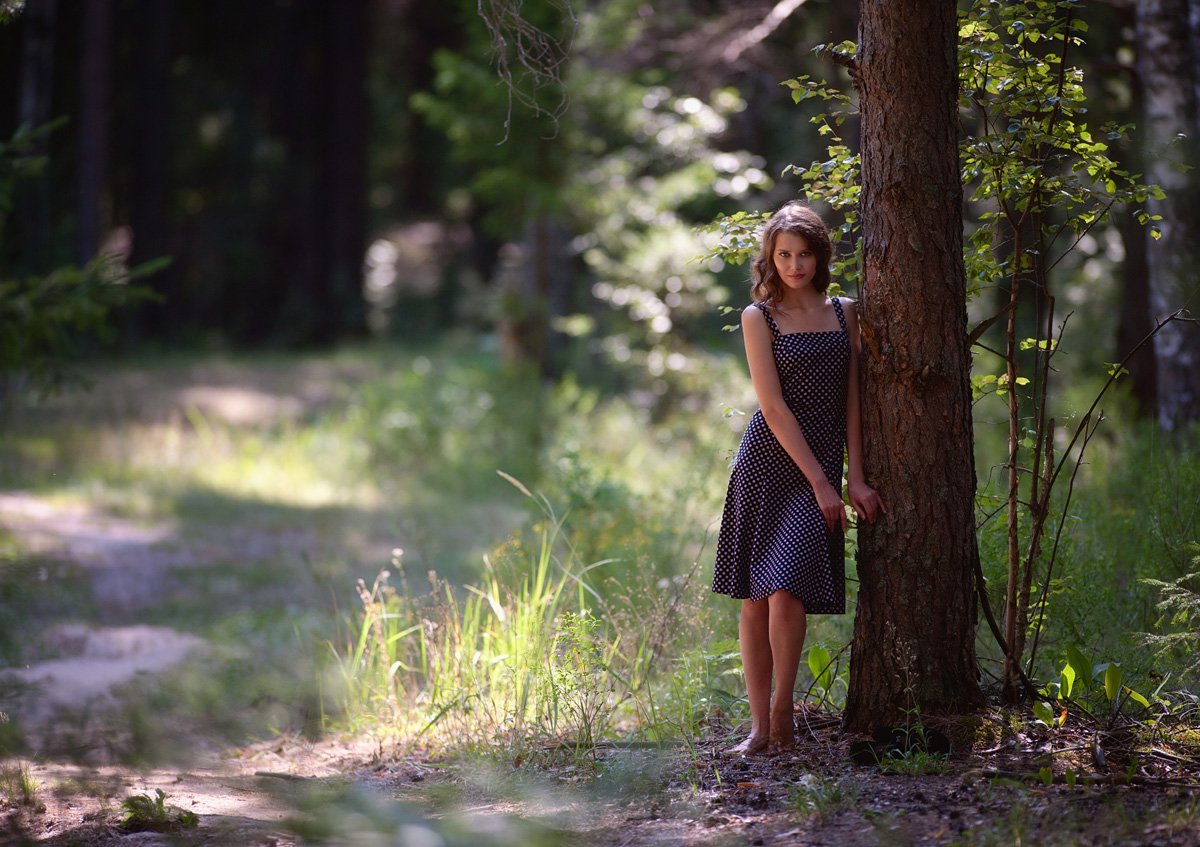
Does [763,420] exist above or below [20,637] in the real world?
above

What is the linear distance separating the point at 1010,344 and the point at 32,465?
36.8 ft

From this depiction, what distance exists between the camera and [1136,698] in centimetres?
404

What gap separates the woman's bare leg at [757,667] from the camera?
415 centimetres

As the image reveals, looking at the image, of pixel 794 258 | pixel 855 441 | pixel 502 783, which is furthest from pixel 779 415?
pixel 502 783

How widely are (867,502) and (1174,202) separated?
4657 millimetres

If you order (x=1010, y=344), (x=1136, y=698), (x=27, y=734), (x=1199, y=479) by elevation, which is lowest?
(x=27, y=734)

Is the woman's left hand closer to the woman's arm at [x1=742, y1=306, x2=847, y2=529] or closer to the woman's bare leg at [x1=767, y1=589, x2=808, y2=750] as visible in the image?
the woman's arm at [x1=742, y1=306, x2=847, y2=529]

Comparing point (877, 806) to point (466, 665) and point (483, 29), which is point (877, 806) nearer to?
point (466, 665)

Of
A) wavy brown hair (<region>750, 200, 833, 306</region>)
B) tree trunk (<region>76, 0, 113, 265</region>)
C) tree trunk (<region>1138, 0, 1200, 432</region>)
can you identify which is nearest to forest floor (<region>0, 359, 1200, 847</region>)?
wavy brown hair (<region>750, 200, 833, 306</region>)

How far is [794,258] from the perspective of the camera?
4.12m

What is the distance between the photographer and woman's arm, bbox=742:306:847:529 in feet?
13.1

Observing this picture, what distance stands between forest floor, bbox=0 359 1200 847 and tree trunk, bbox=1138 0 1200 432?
161 inches

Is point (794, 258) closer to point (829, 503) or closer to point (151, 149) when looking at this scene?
point (829, 503)

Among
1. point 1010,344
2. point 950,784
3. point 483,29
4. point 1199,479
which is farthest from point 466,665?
point 483,29
